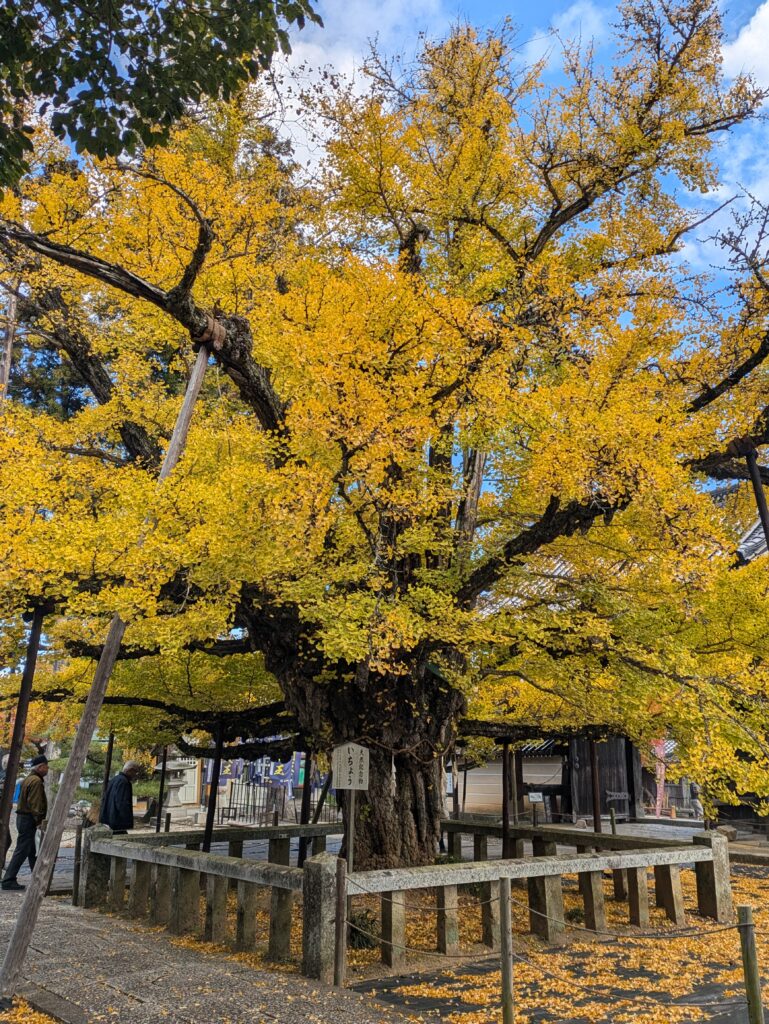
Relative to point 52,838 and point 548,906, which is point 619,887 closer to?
point 548,906

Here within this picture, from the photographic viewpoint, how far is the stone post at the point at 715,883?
858 centimetres

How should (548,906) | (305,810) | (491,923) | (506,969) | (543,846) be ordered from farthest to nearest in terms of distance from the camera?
(305,810)
(543,846)
(548,906)
(491,923)
(506,969)

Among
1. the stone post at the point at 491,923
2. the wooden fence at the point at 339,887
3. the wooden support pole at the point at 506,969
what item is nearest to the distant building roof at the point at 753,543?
the wooden fence at the point at 339,887

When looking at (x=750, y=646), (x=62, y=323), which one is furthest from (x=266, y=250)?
(x=750, y=646)

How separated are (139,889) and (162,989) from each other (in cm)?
348

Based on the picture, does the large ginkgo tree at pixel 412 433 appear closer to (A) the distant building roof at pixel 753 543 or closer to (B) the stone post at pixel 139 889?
(B) the stone post at pixel 139 889

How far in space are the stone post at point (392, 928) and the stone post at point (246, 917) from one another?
1.30m

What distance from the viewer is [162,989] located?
5332mm

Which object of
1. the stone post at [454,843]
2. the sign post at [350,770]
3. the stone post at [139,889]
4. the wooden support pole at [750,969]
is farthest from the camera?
the stone post at [454,843]

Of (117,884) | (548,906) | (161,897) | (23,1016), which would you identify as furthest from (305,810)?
(23,1016)

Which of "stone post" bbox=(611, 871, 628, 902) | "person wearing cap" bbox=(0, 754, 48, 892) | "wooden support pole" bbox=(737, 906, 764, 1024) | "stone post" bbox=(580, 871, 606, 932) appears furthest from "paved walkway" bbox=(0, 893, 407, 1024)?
"stone post" bbox=(611, 871, 628, 902)

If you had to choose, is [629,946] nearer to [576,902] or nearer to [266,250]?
[576,902]

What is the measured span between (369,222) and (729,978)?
10.9 metres

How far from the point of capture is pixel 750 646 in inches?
377
